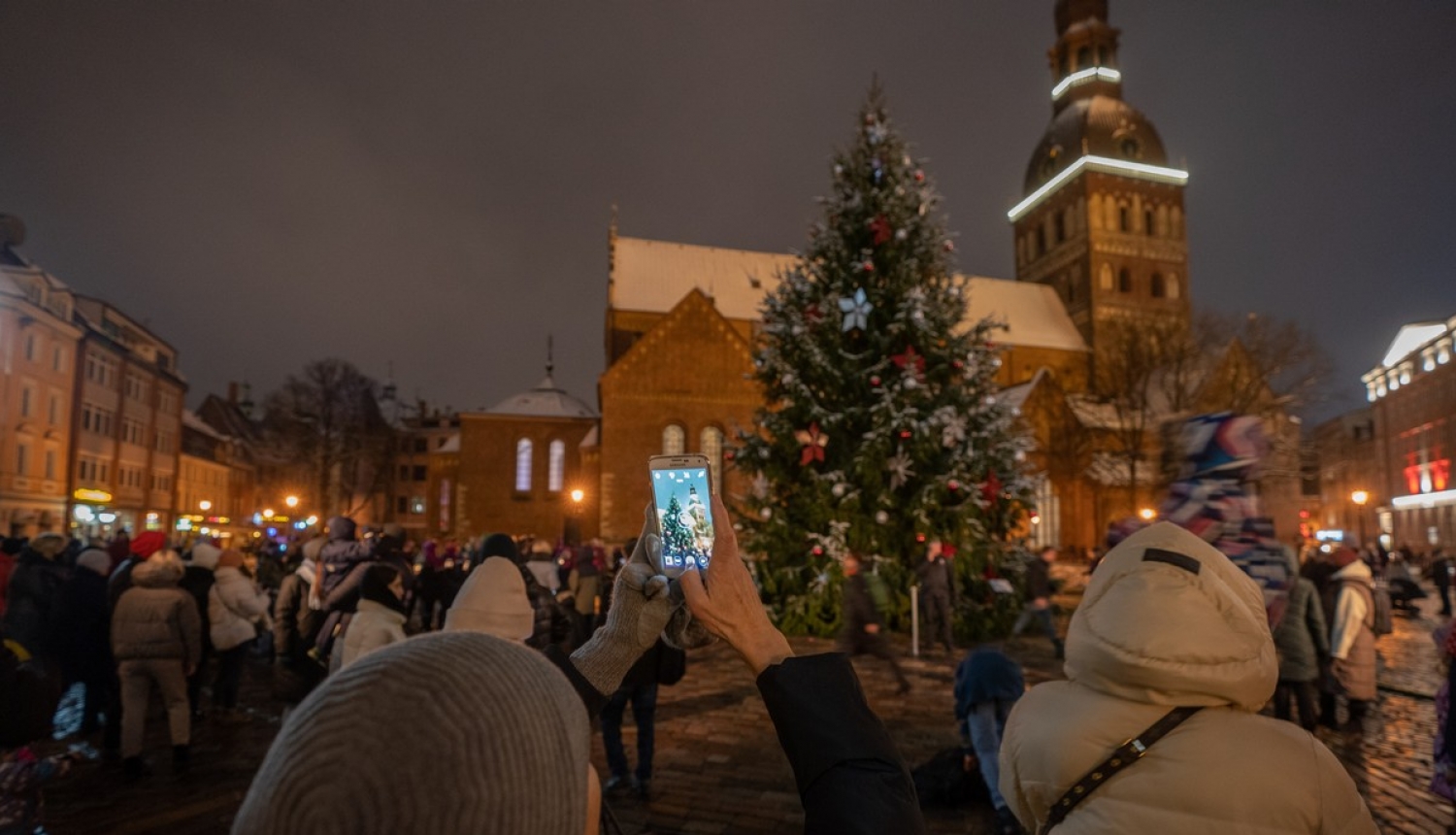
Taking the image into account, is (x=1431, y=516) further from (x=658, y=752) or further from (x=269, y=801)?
(x=269, y=801)

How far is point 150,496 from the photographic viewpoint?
4391cm

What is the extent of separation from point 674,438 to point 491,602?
30305mm

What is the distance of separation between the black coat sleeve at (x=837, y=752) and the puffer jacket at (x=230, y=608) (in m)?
9.05

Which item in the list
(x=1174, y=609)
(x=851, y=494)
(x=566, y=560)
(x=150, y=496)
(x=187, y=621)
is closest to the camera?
(x=1174, y=609)

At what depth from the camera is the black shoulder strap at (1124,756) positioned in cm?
159

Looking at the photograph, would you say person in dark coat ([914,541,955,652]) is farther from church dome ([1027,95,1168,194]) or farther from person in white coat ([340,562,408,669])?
church dome ([1027,95,1168,194])

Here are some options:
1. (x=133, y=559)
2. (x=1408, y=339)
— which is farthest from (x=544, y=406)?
(x=1408, y=339)

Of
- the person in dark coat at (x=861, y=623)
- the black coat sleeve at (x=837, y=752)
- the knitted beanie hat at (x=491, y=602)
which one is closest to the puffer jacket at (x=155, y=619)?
the knitted beanie hat at (x=491, y=602)

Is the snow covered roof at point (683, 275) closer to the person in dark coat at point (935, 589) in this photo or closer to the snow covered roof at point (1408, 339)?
the person in dark coat at point (935, 589)

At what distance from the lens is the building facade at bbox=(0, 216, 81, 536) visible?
29.9 metres

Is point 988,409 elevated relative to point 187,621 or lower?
elevated

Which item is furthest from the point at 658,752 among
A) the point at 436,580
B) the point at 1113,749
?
the point at 1113,749

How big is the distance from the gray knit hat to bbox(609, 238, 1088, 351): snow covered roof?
1596 inches

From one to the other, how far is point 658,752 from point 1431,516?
205ft
